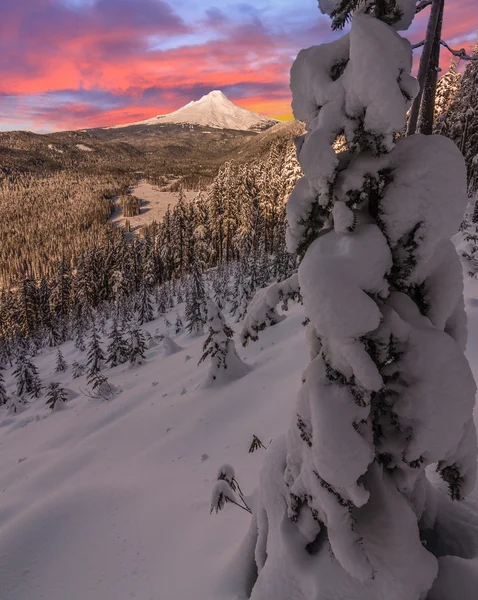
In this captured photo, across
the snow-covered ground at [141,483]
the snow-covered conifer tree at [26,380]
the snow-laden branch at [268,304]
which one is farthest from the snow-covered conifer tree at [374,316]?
the snow-covered conifer tree at [26,380]

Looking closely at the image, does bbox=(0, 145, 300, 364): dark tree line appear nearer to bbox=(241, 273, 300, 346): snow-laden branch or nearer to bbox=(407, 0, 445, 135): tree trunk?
bbox=(407, 0, 445, 135): tree trunk

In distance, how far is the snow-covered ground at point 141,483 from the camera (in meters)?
5.17

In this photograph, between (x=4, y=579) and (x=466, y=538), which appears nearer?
(x=466, y=538)

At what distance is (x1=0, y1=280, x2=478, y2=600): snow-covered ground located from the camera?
17.0 feet

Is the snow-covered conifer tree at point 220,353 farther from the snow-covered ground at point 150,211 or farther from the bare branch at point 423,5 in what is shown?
the snow-covered ground at point 150,211

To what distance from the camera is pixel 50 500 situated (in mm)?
7125

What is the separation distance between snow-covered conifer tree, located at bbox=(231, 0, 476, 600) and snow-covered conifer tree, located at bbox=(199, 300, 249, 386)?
27.6 ft

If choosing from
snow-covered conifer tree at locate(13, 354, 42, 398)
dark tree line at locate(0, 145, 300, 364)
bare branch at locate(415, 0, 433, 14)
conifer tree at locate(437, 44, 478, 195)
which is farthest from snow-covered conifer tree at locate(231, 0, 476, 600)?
conifer tree at locate(437, 44, 478, 195)

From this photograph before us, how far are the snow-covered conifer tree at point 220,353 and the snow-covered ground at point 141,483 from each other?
507mm

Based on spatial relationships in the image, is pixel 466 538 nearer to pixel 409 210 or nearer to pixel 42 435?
pixel 409 210

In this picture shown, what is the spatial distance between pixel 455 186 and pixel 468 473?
2669mm

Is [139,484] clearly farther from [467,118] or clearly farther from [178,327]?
[467,118]

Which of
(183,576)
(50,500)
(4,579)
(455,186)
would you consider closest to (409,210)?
(455,186)

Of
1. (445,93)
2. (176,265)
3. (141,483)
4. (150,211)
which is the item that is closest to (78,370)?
(141,483)
